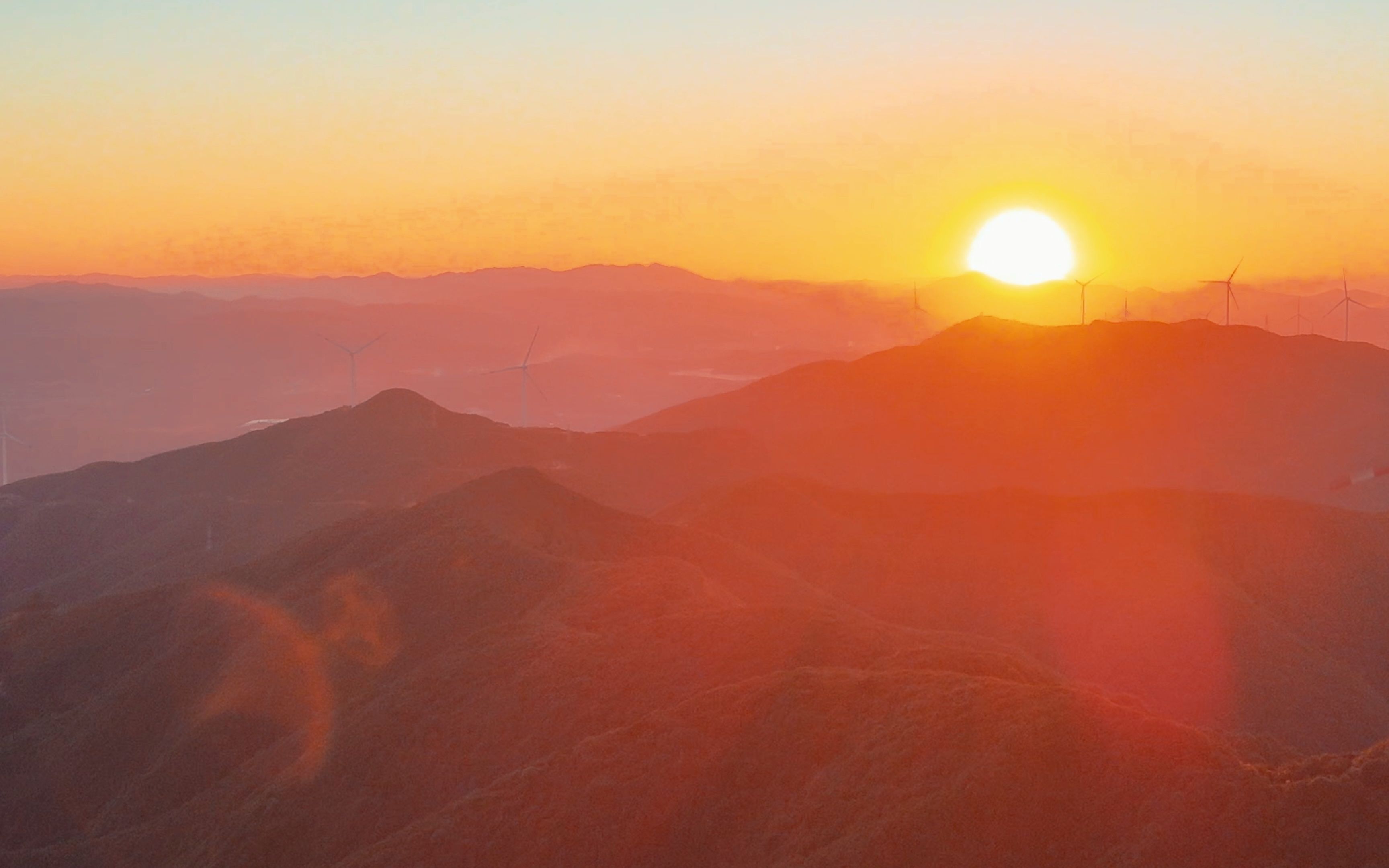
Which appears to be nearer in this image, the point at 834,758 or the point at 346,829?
the point at 834,758

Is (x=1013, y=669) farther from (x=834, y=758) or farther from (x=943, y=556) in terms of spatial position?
(x=943, y=556)

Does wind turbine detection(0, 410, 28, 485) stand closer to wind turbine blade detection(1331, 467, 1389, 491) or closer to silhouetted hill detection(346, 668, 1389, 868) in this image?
wind turbine blade detection(1331, 467, 1389, 491)

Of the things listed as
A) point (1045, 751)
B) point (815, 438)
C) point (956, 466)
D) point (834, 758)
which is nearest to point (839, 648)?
point (834, 758)

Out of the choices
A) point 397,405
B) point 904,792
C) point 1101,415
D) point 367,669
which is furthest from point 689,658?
point 1101,415

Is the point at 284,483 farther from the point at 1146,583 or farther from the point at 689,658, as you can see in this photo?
the point at 689,658

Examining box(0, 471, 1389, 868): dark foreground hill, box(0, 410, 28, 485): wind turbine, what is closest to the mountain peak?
box(0, 471, 1389, 868): dark foreground hill

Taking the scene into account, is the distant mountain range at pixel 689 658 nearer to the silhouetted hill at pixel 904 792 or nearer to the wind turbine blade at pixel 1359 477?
the silhouetted hill at pixel 904 792

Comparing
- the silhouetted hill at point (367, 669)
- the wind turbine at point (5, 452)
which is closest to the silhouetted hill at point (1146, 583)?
the silhouetted hill at point (367, 669)
